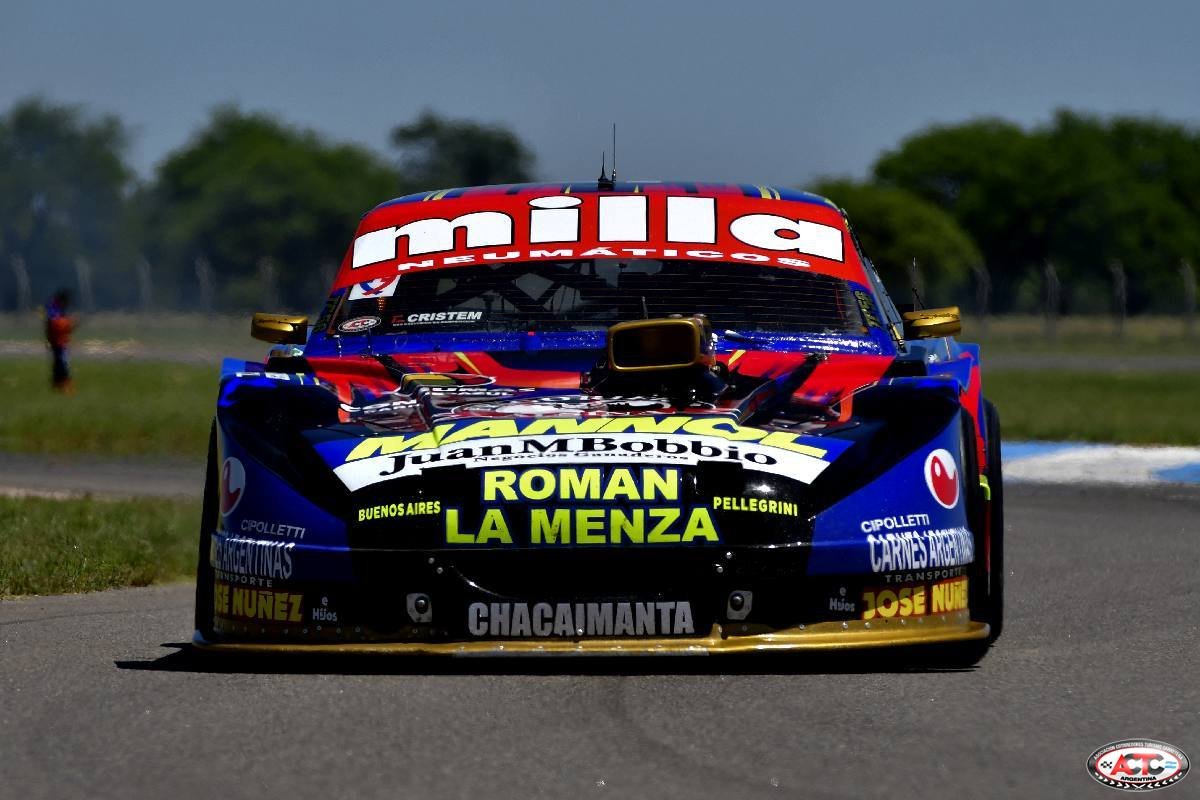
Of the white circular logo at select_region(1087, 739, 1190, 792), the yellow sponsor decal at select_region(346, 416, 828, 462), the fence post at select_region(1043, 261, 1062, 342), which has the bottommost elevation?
the white circular logo at select_region(1087, 739, 1190, 792)

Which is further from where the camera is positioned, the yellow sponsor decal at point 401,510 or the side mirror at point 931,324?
the side mirror at point 931,324

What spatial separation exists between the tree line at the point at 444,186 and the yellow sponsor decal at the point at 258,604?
6143cm

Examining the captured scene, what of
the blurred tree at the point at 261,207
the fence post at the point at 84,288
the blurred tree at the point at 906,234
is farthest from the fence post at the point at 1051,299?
the blurred tree at the point at 261,207

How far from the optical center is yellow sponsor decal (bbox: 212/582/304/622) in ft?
16.0

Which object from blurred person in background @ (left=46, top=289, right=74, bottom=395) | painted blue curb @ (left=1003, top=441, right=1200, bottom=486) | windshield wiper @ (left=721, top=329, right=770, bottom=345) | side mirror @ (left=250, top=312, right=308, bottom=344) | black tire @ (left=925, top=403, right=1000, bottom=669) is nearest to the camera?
black tire @ (left=925, top=403, right=1000, bottom=669)

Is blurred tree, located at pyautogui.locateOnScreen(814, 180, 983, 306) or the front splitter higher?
blurred tree, located at pyautogui.locateOnScreen(814, 180, 983, 306)

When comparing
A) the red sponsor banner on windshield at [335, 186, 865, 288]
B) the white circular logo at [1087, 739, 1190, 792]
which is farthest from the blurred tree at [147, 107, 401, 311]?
the white circular logo at [1087, 739, 1190, 792]

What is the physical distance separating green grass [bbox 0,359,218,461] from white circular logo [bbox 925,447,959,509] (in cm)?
1157

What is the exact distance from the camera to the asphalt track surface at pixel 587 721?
12.5 ft

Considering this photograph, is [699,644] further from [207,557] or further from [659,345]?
[207,557]

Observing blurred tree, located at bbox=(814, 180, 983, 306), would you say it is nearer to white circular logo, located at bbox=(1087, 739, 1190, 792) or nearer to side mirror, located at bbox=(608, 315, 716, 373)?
side mirror, located at bbox=(608, 315, 716, 373)

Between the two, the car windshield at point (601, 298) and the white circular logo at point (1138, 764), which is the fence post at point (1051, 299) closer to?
the car windshield at point (601, 298)

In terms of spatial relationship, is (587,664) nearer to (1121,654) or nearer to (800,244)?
(1121,654)

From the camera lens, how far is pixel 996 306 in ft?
235
